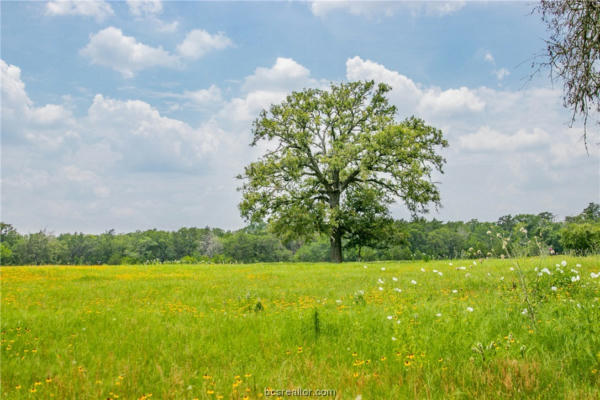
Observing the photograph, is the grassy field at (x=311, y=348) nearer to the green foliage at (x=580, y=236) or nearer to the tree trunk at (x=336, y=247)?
the tree trunk at (x=336, y=247)

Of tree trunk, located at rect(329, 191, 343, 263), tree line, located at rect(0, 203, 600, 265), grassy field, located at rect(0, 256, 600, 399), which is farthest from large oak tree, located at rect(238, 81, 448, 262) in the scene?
tree line, located at rect(0, 203, 600, 265)

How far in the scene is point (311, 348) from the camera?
5641 millimetres

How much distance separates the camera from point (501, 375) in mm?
4020

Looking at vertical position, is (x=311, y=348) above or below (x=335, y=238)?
below

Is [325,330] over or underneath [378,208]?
underneath

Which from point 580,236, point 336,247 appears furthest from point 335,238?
point 580,236

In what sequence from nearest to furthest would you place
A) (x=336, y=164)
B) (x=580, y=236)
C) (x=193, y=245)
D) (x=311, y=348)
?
(x=311, y=348) → (x=336, y=164) → (x=580, y=236) → (x=193, y=245)

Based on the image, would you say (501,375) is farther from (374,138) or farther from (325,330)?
(374,138)

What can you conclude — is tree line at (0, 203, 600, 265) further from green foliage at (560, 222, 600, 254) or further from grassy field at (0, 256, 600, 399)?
grassy field at (0, 256, 600, 399)

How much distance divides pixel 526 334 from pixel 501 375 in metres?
2.04

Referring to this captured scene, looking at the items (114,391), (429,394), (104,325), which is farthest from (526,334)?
(104,325)

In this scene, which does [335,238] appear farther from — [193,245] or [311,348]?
[193,245]

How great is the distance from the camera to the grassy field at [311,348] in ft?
13.7

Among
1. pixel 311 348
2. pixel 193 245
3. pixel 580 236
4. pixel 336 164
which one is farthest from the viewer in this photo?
pixel 193 245
